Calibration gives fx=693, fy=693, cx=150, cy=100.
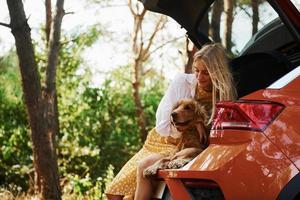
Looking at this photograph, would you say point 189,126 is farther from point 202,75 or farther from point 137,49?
point 137,49

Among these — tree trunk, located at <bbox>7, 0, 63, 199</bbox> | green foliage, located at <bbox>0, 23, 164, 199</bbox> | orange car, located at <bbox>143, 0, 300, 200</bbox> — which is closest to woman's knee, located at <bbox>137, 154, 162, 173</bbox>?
orange car, located at <bbox>143, 0, 300, 200</bbox>

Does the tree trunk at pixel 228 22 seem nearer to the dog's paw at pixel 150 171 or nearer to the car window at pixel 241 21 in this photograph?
the car window at pixel 241 21

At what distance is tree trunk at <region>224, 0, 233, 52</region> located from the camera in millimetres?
5151

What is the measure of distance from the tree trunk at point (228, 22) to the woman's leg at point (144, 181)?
127cm

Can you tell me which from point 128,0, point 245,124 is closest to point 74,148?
point 128,0

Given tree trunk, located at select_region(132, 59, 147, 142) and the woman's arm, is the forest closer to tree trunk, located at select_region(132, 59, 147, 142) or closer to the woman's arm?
tree trunk, located at select_region(132, 59, 147, 142)

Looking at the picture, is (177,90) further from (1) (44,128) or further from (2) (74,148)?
(2) (74,148)

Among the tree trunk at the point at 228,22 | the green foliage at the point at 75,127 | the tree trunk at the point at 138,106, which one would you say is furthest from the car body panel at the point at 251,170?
the tree trunk at the point at 138,106

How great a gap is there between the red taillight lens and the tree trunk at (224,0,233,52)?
4.95 feet

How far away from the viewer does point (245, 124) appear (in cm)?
369

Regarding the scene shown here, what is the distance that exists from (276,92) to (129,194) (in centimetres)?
161

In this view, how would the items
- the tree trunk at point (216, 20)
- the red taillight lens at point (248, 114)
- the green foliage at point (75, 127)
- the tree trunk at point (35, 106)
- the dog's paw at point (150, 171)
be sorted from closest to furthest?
1. the red taillight lens at point (248, 114)
2. the dog's paw at point (150, 171)
3. the tree trunk at point (216, 20)
4. the tree trunk at point (35, 106)
5. the green foliage at point (75, 127)

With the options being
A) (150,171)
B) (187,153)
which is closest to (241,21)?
(187,153)

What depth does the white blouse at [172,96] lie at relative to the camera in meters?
4.80
